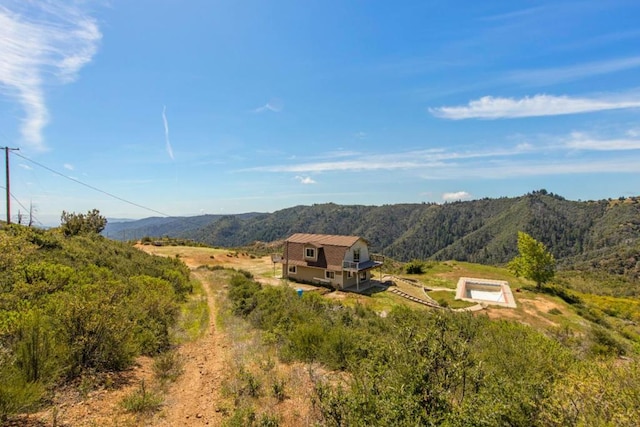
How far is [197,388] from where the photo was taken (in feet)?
30.0

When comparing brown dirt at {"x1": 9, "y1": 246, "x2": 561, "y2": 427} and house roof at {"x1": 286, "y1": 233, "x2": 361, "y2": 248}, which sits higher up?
house roof at {"x1": 286, "y1": 233, "x2": 361, "y2": 248}

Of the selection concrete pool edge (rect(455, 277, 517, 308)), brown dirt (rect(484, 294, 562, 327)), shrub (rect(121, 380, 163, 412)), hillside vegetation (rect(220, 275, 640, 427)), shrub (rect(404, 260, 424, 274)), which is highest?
hillside vegetation (rect(220, 275, 640, 427))

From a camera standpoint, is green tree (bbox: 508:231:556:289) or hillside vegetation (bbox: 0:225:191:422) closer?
hillside vegetation (bbox: 0:225:191:422)

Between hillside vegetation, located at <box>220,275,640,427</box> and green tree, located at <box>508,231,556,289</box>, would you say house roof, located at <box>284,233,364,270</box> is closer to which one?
green tree, located at <box>508,231,556,289</box>

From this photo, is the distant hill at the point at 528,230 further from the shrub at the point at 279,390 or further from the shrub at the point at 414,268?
the shrub at the point at 279,390

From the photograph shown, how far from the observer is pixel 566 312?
2558cm

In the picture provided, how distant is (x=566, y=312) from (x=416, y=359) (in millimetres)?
27564

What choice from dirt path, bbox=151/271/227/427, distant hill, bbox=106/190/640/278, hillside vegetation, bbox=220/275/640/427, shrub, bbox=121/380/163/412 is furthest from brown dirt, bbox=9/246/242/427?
distant hill, bbox=106/190/640/278

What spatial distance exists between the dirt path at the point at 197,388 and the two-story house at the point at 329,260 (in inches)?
692

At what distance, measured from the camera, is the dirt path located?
740 centimetres

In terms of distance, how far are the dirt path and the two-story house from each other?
57.7 feet

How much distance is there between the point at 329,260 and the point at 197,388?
879 inches

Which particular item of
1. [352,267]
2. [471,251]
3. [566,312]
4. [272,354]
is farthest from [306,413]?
[471,251]

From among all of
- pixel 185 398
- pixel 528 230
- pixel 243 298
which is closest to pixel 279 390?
pixel 185 398
